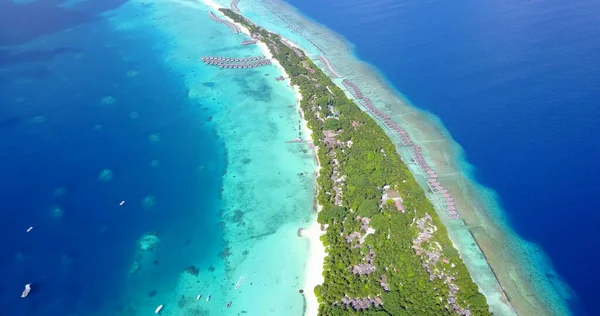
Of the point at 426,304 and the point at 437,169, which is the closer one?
the point at 426,304

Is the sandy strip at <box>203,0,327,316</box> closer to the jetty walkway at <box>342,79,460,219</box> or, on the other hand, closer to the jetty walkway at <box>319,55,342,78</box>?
the jetty walkway at <box>342,79,460,219</box>

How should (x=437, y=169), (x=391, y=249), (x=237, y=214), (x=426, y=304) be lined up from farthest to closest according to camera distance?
(x=437, y=169) < (x=237, y=214) < (x=391, y=249) < (x=426, y=304)

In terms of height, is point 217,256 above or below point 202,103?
below

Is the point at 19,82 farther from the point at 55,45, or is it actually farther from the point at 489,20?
the point at 489,20

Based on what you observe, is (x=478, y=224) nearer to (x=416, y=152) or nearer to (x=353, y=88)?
(x=416, y=152)

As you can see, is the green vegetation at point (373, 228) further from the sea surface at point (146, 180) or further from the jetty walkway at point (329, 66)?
the jetty walkway at point (329, 66)

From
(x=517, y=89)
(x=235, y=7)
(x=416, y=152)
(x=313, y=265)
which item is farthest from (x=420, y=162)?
(x=235, y=7)

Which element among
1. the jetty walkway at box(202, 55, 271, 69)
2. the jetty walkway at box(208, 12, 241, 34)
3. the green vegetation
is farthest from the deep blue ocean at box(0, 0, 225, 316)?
the jetty walkway at box(208, 12, 241, 34)

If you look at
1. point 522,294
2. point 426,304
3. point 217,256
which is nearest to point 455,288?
point 426,304
